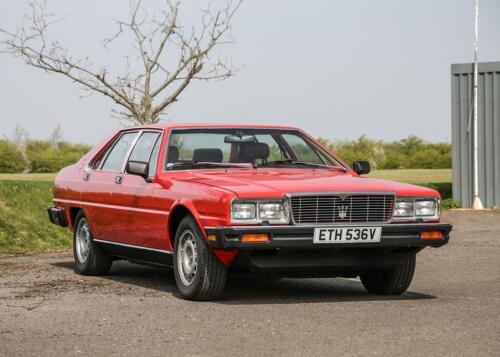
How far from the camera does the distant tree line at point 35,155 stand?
4281 cm

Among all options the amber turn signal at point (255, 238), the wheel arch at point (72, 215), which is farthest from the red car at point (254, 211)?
the wheel arch at point (72, 215)

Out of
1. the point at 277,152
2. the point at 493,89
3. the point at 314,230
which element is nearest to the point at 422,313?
the point at 314,230

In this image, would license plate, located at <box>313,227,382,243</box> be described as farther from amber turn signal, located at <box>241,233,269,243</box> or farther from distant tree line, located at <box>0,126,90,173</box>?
distant tree line, located at <box>0,126,90,173</box>

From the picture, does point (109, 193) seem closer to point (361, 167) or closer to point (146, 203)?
point (146, 203)

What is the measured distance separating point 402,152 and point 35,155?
1598cm

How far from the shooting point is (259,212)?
9.25 meters

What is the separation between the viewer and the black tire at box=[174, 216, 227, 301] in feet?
31.1

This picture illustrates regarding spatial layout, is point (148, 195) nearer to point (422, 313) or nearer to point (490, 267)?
point (422, 313)

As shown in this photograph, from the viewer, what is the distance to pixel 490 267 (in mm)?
13312

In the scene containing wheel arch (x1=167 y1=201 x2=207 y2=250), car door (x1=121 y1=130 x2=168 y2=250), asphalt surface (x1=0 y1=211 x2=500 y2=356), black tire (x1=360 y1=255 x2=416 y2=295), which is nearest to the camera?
asphalt surface (x1=0 y1=211 x2=500 y2=356)

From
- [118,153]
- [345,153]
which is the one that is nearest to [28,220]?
[118,153]

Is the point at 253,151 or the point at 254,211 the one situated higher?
the point at 253,151

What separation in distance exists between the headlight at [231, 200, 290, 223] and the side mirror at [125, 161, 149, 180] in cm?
157

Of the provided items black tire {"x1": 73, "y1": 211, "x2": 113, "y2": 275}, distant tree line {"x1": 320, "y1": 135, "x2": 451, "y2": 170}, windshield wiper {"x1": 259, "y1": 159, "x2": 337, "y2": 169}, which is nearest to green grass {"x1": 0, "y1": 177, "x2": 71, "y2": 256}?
black tire {"x1": 73, "y1": 211, "x2": 113, "y2": 275}
